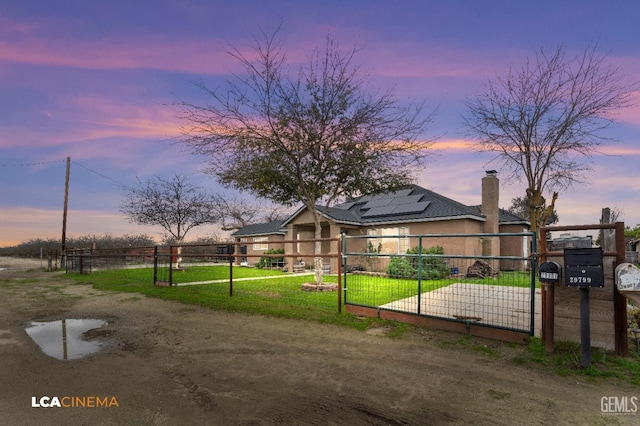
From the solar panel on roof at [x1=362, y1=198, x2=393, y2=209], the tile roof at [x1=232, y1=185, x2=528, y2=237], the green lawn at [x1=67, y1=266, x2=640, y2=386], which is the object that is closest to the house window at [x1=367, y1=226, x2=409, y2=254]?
the tile roof at [x1=232, y1=185, x2=528, y2=237]

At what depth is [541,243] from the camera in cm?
553

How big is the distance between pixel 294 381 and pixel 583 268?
4.16m

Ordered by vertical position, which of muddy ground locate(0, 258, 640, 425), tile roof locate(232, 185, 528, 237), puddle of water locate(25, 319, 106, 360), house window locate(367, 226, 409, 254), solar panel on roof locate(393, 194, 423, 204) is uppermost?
solar panel on roof locate(393, 194, 423, 204)

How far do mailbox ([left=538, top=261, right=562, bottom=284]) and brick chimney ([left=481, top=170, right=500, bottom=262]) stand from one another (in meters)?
16.8

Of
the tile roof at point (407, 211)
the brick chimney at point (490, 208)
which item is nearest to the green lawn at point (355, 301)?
the tile roof at point (407, 211)

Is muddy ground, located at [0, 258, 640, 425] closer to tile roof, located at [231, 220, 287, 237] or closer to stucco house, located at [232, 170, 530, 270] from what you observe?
stucco house, located at [232, 170, 530, 270]

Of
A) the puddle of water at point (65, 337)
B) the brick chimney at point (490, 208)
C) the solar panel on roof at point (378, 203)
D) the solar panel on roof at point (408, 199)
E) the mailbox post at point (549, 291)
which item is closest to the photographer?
the mailbox post at point (549, 291)

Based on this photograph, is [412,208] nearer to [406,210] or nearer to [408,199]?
[406,210]

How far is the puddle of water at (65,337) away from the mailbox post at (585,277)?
7.29 metres

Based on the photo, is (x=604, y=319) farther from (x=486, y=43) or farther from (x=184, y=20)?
(x=184, y=20)

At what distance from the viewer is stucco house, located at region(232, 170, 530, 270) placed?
19.6m

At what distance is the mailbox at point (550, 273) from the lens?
5008 millimetres

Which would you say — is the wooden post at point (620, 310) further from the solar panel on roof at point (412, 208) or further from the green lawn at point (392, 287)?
the solar panel on roof at point (412, 208)

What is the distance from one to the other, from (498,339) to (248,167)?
9.95 metres
